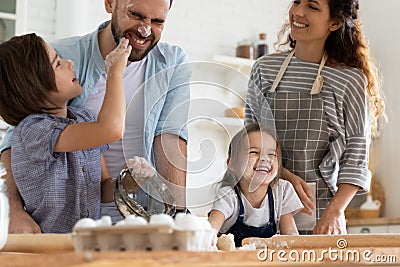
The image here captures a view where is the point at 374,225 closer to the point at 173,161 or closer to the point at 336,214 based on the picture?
the point at 336,214

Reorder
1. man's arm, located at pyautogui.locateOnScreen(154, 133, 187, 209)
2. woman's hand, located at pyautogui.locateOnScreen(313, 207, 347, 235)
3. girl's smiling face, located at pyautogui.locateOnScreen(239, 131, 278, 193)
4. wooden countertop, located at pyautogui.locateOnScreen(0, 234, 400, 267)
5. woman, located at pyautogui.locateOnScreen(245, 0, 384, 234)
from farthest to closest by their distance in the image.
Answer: woman, located at pyautogui.locateOnScreen(245, 0, 384, 234)
woman's hand, located at pyautogui.locateOnScreen(313, 207, 347, 235)
girl's smiling face, located at pyautogui.locateOnScreen(239, 131, 278, 193)
man's arm, located at pyautogui.locateOnScreen(154, 133, 187, 209)
wooden countertop, located at pyautogui.locateOnScreen(0, 234, 400, 267)

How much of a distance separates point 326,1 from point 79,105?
0.78m

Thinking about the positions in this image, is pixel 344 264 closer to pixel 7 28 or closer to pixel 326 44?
pixel 326 44

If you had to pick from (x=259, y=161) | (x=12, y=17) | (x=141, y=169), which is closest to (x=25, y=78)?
(x=141, y=169)

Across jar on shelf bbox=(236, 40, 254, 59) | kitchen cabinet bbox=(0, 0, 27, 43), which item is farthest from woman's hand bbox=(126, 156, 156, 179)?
jar on shelf bbox=(236, 40, 254, 59)

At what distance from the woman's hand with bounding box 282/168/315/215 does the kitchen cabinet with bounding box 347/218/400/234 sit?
224 cm

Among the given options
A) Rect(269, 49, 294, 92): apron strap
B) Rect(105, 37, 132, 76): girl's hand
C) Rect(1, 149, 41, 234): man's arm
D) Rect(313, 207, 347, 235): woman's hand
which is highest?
Rect(105, 37, 132, 76): girl's hand

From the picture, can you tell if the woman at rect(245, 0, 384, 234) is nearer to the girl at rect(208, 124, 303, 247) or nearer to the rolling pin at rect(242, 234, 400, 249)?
the girl at rect(208, 124, 303, 247)

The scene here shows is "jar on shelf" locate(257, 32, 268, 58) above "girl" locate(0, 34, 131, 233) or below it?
below

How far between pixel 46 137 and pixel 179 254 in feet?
3.31

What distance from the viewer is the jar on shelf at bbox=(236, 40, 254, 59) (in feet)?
15.0

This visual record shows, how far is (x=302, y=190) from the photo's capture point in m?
1.91

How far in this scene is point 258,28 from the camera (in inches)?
190

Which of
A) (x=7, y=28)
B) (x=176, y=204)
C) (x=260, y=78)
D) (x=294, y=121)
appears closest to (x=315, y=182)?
(x=294, y=121)
